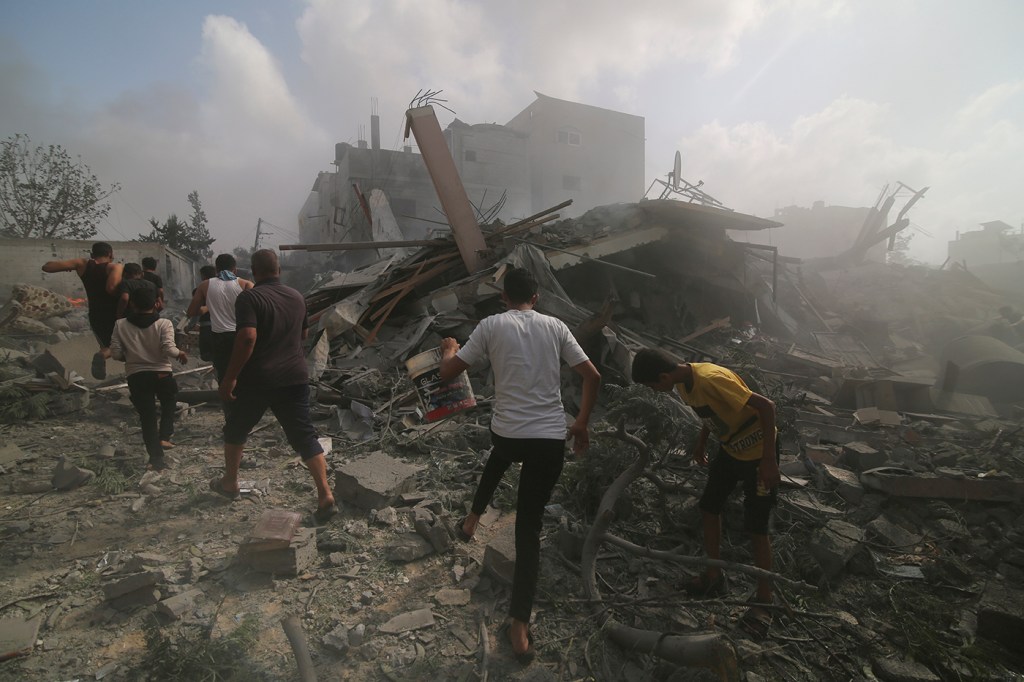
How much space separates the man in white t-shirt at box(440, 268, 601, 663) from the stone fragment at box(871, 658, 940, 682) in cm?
179

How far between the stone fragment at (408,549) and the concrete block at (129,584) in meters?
1.24

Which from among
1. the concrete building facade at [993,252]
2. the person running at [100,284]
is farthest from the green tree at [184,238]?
the concrete building facade at [993,252]

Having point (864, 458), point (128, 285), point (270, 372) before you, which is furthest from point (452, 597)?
point (864, 458)

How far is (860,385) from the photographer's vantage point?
7.28 m

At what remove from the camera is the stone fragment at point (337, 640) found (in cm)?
227

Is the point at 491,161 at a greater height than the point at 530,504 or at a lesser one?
greater

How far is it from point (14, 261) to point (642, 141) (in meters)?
32.4

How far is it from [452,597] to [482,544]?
543 millimetres

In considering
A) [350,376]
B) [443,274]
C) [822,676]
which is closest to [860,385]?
[822,676]

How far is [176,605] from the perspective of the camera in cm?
241

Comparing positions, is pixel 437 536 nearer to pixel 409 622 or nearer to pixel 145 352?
pixel 409 622

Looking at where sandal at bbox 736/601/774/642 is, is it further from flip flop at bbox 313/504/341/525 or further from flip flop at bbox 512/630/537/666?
flip flop at bbox 313/504/341/525

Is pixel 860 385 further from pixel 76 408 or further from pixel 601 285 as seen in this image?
pixel 76 408

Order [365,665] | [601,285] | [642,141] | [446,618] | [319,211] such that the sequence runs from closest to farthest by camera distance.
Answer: [365,665] < [446,618] < [601,285] < [319,211] < [642,141]
